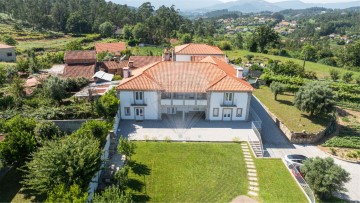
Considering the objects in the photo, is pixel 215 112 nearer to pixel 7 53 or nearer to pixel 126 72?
pixel 126 72

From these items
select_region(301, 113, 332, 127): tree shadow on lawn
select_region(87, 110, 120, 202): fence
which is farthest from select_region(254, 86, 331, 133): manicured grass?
select_region(87, 110, 120, 202): fence

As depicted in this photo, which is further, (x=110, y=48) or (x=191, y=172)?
(x=110, y=48)

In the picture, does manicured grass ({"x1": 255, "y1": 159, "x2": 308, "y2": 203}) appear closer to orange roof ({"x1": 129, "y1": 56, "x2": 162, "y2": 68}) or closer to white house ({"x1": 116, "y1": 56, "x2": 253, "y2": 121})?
white house ({"x1": 116, "y1": 56, "x2": 253, "y2": 121})

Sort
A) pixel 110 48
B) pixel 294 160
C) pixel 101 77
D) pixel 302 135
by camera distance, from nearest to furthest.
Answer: pixel 294 160 → pixel 302 135 → pixel 101 77 → pixel 110 48

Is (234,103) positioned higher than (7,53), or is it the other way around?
(7,53)

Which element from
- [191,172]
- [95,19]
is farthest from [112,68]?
[95,19]

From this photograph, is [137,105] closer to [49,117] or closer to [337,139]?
[49,117]

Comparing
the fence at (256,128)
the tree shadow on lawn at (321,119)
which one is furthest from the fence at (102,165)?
the tree shadow on lawn at (321,119)
